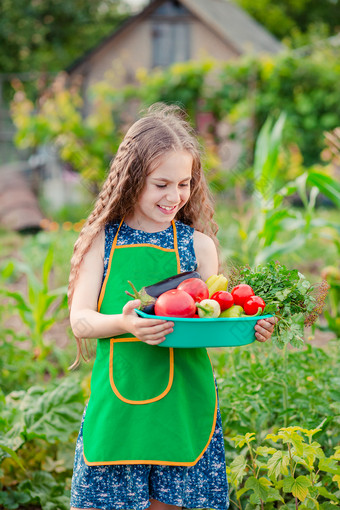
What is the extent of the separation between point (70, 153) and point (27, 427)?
625 centimetres

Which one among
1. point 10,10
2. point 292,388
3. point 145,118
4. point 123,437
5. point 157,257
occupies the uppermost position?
point 145,118

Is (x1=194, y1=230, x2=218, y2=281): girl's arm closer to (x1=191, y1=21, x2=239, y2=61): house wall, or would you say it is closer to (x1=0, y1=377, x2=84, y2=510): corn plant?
(x1=0, y1=377, x2=84, y2=510): corn plant

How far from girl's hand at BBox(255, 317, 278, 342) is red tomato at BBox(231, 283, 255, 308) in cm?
7

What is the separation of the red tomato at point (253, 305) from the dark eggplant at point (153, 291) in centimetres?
14

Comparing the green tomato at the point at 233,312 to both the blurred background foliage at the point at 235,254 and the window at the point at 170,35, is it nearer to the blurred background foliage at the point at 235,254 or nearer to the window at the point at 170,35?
the blurred background foliage at the point at 235,254

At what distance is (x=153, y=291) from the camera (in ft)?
4.51

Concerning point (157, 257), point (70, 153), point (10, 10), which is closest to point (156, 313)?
point (157, 257)

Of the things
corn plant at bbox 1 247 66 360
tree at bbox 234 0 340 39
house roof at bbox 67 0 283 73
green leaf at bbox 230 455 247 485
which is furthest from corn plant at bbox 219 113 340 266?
tree at bbox 234 0 340 39

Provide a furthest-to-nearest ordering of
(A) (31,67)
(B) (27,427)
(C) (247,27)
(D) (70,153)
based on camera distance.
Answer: (A) (31,67), (C) (247,27), (D) (70,153), (B) (27,427)

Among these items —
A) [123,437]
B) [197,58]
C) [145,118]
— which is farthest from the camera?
[197,58]

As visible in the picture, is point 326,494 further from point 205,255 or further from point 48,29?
point 48,29

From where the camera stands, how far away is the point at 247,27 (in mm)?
16578

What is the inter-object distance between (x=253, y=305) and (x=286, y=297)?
4.0 inches

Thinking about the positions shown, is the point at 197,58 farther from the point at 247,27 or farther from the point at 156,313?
the point at 156,313
